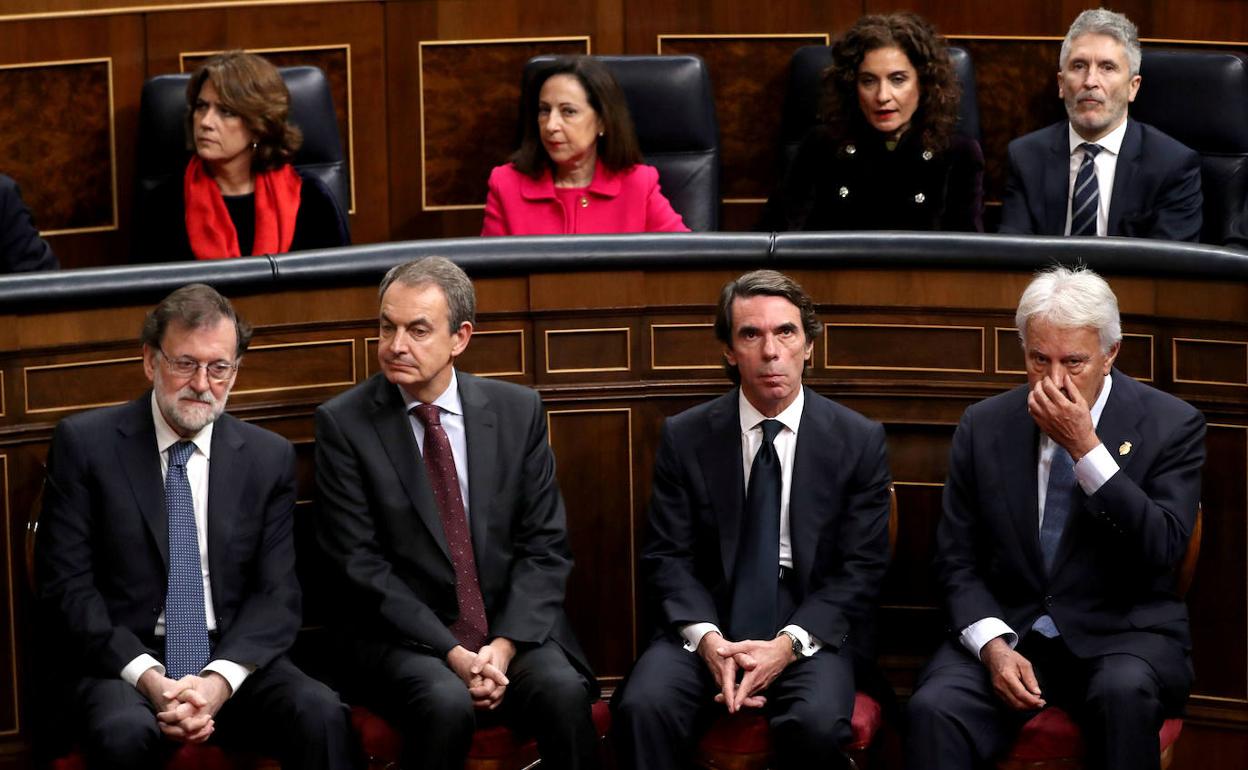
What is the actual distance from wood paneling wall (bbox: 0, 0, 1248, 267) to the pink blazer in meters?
0.51

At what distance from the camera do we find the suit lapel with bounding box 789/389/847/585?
3504 mm

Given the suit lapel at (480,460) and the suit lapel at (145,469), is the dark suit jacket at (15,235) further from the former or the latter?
the suit lapel at (480,460)

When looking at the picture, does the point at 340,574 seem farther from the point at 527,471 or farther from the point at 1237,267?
the point at 1237,267

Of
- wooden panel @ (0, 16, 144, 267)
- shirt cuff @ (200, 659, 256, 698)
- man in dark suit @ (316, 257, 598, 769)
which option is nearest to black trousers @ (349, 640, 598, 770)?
man in dark suit @ (316, 257, 598, 769)

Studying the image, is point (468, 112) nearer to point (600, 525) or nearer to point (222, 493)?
point (600, 525)

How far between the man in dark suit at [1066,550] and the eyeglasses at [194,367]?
1.31 metres

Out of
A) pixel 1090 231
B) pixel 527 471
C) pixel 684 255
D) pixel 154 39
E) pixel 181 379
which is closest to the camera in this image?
pixel 181 379

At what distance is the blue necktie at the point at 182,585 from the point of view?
10.8ft

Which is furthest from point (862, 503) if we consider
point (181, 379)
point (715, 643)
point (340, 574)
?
point (181, 379)

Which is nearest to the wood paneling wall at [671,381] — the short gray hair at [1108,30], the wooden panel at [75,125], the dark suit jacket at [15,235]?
the dark suit jacket at [15,235]

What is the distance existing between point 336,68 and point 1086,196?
1926 millimetres

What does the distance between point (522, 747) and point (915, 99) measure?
1.93 m

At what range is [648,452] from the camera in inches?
150

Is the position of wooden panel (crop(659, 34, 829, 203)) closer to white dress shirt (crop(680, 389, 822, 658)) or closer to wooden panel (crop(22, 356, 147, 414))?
white dress shirt (crop(680, 389, 822, 658))
